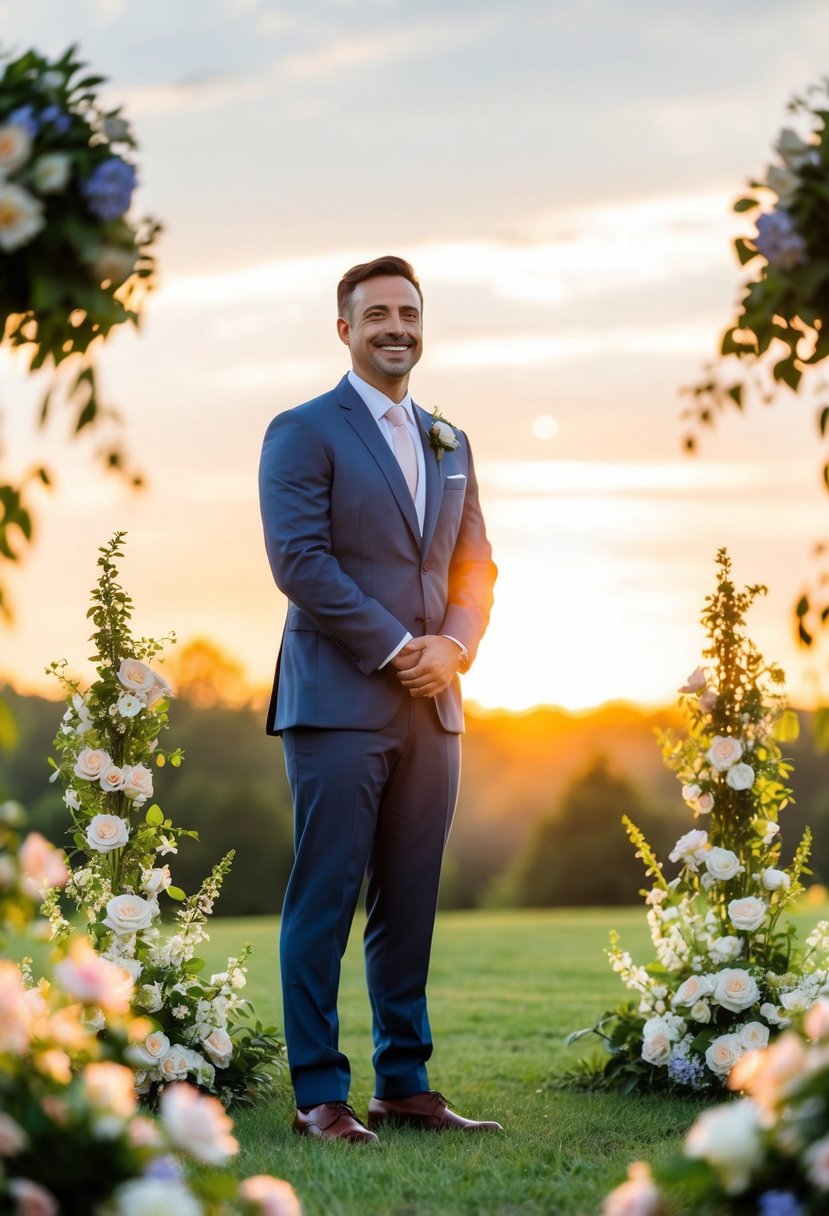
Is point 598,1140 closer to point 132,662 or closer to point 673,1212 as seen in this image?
point 673,1212

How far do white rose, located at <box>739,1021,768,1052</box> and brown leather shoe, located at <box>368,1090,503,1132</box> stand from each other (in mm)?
959

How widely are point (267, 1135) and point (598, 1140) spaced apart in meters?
0.96

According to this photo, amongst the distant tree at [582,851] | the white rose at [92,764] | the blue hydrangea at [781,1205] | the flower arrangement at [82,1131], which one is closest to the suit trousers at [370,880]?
the white rose at [92,764]

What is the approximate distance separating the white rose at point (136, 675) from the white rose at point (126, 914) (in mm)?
675

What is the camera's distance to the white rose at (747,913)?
4871 millimetres

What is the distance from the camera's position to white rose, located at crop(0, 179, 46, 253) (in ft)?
8.11

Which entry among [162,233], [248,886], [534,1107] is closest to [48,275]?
[162,233]

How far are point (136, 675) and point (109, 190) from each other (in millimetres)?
2405

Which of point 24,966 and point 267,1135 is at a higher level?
point 24,966

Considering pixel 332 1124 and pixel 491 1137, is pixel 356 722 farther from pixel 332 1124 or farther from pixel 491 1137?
pixel 491 1137

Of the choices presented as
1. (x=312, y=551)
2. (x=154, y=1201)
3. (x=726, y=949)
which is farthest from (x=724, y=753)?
(x=154, y=1201)

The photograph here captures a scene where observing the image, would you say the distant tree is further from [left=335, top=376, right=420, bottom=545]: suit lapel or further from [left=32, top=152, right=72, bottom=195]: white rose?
[left=32, top=152, right=72, bottom=195]: white rose

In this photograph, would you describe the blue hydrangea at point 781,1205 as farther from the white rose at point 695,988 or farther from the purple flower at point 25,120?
the white rose at point 695,988

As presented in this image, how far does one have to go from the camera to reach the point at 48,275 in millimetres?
2609
